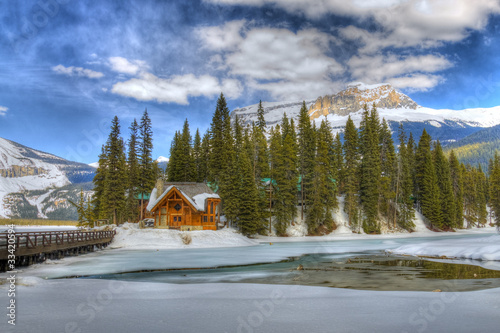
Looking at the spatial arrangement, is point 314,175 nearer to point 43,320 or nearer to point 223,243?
point 223,243

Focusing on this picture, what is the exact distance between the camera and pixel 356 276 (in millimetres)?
17688

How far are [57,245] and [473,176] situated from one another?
297 ft

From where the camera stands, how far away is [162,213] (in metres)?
47.2

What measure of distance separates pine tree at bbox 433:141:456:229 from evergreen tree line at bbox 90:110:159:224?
5666 centimetres

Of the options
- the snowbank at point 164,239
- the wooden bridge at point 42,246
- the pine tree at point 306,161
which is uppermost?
the pine tree at point 306,161

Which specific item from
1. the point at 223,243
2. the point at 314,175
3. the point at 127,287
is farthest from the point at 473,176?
the point at 127,287

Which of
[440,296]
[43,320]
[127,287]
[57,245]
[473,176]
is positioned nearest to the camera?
[43,320]

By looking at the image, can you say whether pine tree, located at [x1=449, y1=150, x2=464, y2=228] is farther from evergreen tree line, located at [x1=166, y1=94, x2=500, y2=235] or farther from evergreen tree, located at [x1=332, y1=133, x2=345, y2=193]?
evergreen tree, located at [x1=332, y1=133, x2=345, y2=193]

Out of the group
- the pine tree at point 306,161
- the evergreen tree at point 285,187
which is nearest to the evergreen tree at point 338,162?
the pine tree at point 306,161

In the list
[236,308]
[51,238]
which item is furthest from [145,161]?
[236,308]

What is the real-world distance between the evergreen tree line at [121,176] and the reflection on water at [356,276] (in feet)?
110

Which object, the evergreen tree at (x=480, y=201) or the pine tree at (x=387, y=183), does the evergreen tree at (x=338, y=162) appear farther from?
the evergreen tree at (x=480, y=201)

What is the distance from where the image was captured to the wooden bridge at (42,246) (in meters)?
19.6

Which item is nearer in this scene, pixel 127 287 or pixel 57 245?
pixel 127 287
